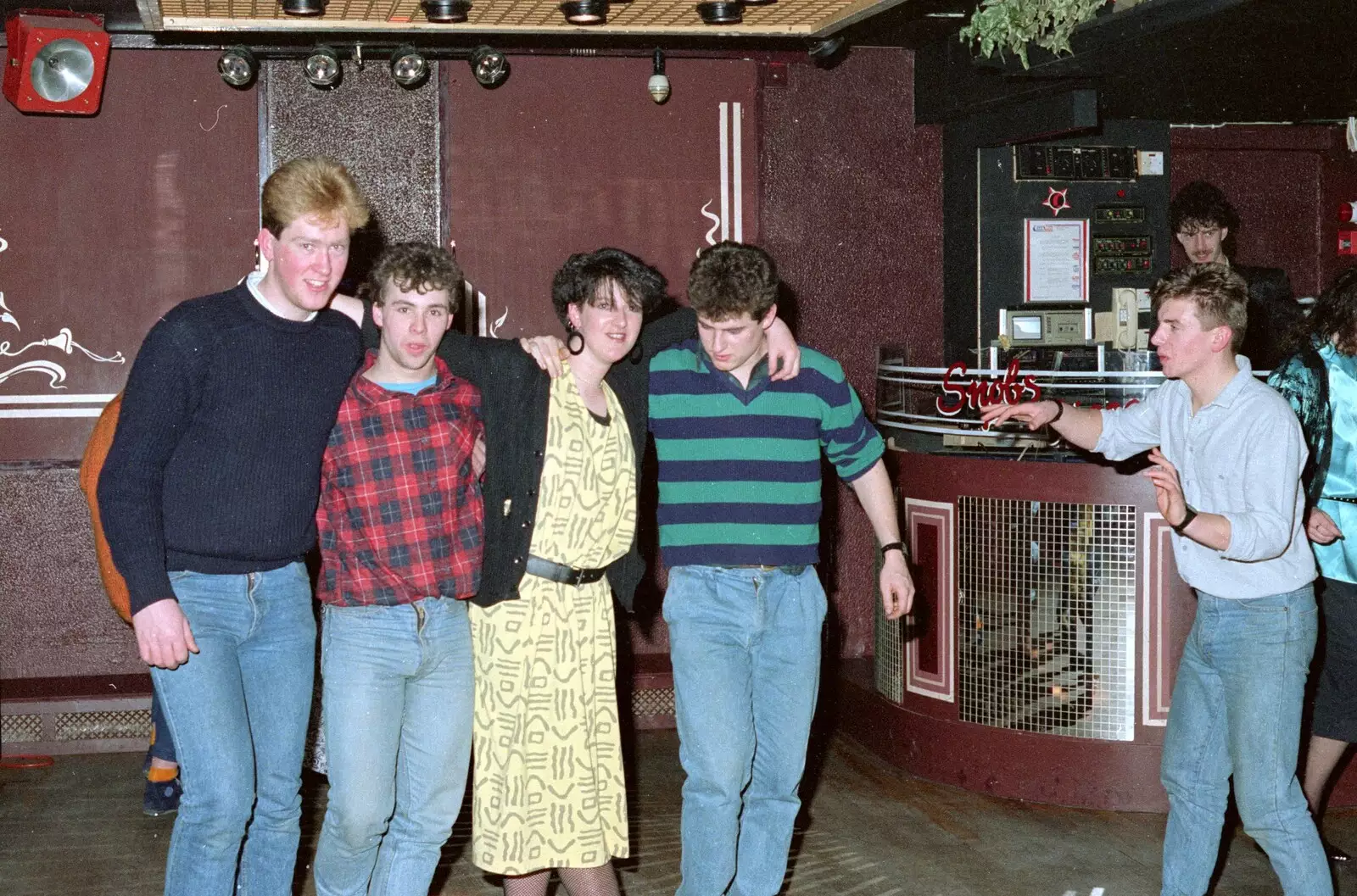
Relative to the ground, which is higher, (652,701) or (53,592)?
(53,592)

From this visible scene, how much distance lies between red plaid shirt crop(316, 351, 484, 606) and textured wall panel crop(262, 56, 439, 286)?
3060mm

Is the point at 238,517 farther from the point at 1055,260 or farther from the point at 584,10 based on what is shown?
the point at 1055,260

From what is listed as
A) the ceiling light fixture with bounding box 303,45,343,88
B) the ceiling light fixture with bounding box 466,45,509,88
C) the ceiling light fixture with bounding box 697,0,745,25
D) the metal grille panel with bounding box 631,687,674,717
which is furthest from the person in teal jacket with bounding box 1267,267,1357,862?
the ceiling light fixture with bounding box 303,45,343,88

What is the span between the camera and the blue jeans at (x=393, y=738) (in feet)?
9.90

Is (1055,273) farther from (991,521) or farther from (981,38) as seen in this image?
(991,521)

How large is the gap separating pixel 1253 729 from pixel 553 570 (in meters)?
1.71

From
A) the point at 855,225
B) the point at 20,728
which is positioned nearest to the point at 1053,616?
the point at 855,225

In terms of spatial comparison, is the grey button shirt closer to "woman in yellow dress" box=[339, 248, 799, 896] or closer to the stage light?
"woman in yellow dress" box=[339, 248, 799, 896]

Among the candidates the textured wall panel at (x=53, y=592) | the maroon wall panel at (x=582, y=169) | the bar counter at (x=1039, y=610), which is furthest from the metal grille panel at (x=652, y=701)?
the textured wall panel at (x=53, y=592)

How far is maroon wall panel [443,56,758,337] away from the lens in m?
6.16

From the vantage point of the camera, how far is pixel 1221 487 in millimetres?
3322

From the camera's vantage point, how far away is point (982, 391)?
4930 mm

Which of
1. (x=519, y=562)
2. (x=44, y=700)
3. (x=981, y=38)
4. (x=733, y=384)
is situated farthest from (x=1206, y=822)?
(x=44, y=700)

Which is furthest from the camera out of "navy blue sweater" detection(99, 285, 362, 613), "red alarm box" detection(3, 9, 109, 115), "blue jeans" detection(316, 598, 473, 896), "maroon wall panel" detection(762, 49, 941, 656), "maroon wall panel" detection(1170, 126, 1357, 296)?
"maroon wall panel" detection(1170, 126, 1357, 296)
